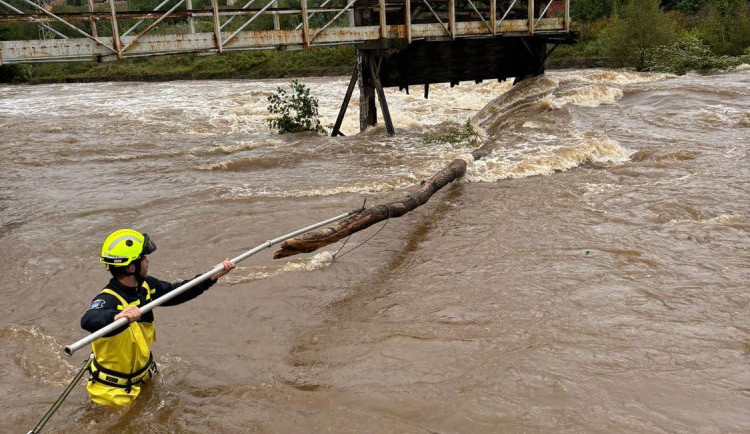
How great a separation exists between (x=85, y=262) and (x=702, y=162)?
356 inches

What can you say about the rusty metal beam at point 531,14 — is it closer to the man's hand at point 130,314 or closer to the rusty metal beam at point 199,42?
the rusty metal beam at point 199,42

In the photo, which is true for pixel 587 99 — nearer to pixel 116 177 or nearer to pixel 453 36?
pixel 453 36

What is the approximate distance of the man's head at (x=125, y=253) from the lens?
154 inches

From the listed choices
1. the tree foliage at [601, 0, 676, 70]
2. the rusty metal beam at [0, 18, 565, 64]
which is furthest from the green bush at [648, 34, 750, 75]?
the rusty metal beam at [0, 18, 565, 64]

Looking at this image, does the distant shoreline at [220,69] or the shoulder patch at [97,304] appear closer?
the shoulder patch at [97,304]

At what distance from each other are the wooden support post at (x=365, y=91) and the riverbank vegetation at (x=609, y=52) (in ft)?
20.8

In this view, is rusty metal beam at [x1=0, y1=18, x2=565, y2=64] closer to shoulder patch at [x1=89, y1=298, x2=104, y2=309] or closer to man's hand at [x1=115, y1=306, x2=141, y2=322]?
shoulder patch at [x1=89, y1=298, x2=104, y2=309]

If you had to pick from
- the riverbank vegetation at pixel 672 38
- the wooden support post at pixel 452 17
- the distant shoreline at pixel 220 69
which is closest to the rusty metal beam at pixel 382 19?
the wooden support post at pixel 452 17

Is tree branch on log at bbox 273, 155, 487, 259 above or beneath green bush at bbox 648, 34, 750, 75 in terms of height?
beneath

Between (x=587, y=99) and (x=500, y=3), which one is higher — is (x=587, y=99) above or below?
below

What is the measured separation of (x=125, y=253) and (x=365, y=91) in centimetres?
1154

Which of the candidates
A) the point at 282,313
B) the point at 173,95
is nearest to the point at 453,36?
the point at 282,313

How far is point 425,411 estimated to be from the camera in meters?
4.23

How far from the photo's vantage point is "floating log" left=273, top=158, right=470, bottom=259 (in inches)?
229
